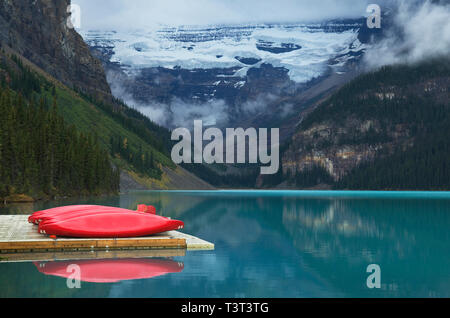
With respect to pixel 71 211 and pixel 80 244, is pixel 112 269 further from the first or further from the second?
pixel 71 211

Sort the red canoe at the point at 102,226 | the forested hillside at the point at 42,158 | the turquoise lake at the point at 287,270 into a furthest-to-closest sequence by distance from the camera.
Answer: the forested hillside at the point at 42,158 → the red canoe at the point at 102,226 → the turquoise lake at the point at 287,270

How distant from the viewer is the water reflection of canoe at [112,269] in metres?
20.5

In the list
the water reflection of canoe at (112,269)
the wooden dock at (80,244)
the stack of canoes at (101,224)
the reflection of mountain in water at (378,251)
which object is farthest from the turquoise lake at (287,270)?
the stack of canoes at (101,224)

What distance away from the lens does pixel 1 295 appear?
17.5 m

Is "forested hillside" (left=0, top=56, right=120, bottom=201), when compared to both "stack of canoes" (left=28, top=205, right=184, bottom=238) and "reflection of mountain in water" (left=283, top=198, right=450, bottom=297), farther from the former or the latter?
"reflection of mountain in water" (left=283, top=198, right=450, bottom=297)

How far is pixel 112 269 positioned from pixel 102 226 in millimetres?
6841

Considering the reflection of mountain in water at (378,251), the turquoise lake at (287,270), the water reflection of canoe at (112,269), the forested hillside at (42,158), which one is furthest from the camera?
the forested hillside at (42,158)

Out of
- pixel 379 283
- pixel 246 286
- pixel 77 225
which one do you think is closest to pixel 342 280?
pixel 379 283

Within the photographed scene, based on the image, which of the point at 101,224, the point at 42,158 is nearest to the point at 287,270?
the point at 101,224

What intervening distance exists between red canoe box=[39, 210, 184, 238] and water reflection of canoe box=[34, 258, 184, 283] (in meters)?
4.34

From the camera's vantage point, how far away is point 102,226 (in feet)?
94.0

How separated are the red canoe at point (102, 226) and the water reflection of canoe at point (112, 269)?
171 inches

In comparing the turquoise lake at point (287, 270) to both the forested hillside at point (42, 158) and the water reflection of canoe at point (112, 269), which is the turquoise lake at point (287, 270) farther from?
the forested hillside at point (42, 158)
